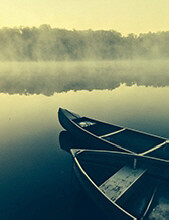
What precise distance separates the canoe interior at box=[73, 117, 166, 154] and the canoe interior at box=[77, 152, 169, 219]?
3.58m

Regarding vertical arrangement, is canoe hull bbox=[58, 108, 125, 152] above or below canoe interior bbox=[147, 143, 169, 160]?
above

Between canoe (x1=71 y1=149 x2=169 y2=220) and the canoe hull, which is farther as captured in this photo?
the canoe hull

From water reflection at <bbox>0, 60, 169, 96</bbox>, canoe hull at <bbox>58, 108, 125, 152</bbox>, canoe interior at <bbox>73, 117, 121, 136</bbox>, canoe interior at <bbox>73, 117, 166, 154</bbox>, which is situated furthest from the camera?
water reflection at <bbox>0, 60, 169, 96</bbox>

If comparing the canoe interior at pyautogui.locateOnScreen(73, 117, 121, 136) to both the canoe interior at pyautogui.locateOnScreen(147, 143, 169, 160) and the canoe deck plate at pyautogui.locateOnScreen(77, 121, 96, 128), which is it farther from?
the canoe interior at pyautogui.locateOnScreen(147, 143, 169, 160)

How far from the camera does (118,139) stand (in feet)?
54.9

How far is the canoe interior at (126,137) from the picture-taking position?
15102mm

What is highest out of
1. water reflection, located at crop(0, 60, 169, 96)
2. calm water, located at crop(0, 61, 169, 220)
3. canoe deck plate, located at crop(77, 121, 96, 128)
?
water reflection, located at crop(0, 60, 169, 96)

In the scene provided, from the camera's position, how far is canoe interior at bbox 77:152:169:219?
8.92 metres

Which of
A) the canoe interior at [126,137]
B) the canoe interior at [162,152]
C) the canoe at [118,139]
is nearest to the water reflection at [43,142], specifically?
the canoe at [118,139]

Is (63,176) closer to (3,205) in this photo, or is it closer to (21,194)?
(21,194)

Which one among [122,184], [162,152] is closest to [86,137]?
[162,152]

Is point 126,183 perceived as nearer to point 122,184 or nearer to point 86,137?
point 122,184

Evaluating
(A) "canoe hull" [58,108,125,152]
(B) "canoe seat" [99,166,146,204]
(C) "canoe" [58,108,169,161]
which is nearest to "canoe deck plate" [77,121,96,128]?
(C) "canoe" [58,108,169,161]

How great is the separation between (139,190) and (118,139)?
21.9ft
